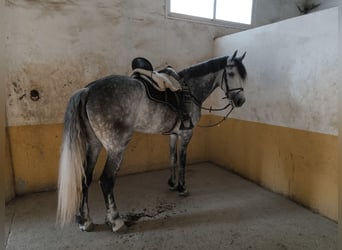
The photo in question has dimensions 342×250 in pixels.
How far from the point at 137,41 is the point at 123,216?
6.95 ft

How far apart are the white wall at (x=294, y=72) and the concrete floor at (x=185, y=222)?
868 millimetres

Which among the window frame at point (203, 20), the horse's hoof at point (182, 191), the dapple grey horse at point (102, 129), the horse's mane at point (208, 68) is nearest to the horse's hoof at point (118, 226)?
the dapple grey horse at point (102, 129)

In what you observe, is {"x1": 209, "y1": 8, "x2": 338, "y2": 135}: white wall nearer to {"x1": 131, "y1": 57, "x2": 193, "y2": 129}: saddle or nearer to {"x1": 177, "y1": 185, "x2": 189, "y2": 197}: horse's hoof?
{"x1": 131, "y1": 57, "x2": 193, "y2": 129}: saddle

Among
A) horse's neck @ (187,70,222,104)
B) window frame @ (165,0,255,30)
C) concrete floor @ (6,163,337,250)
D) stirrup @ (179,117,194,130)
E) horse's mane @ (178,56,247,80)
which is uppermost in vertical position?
window frame @ (165,0,255,30)

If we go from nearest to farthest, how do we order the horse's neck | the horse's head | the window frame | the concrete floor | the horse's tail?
the horse's tail
the concrete floor
the horse's head
the horse's neck
the window frame

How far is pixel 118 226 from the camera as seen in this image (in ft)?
6.12

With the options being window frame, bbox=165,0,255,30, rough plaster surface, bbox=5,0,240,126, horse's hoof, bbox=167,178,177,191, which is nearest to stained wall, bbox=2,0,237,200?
rough plaster surface, bbox=5,0,240,126

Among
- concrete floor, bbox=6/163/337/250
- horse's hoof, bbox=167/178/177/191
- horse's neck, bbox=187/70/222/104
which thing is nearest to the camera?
concrete floor, bbox=6/163/337/250

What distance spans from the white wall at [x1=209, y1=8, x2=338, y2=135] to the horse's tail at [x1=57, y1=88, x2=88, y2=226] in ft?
6.63

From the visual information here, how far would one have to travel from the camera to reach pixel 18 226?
1.96 m

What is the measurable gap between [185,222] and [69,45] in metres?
2.29

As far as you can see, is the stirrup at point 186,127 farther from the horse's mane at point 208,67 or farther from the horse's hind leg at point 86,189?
the horse's hind leg at point 86,189

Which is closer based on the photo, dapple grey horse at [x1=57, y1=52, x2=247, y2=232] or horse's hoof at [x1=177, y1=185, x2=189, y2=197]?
dapple grey horse at [x1=57, y1=52, x2=247, y2=232]

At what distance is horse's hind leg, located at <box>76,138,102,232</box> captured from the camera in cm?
188
